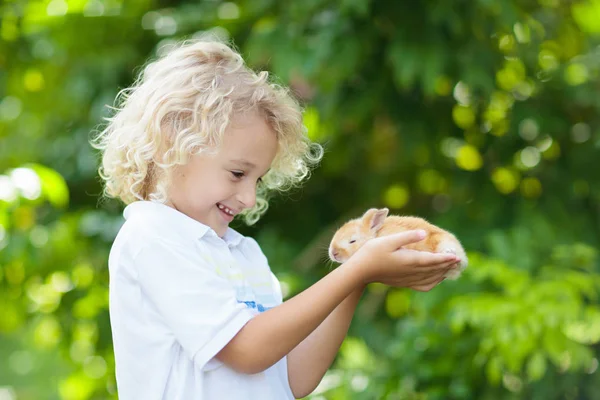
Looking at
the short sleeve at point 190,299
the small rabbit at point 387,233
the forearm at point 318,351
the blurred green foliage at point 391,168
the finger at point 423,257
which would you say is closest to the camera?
the short sleeve at point 190,299

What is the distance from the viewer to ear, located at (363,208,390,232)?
5.16 ft

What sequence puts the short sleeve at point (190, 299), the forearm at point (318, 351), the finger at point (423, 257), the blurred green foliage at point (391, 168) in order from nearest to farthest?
the short sleeve at point (190, 299) → the finger at point (423, 257) → the forearm at point (318, 351) → the blurred green foliage at point (391, 168)

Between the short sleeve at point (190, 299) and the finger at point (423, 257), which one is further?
the finger at point (423, 257)

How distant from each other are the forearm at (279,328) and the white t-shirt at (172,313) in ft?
0.08

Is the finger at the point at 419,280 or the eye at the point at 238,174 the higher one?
the eye at the point at 238,174

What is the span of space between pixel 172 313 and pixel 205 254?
5.4 inches

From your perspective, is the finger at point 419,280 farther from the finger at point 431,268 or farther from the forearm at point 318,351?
the forearm at point 318,351

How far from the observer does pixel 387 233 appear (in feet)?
5.21

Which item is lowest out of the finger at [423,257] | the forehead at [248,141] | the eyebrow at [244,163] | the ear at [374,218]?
the ear at [374,218]

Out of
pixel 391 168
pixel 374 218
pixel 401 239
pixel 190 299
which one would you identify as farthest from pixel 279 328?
pixel 391 168

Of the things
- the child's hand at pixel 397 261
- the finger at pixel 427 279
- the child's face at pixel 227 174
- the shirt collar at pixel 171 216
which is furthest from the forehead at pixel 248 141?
the finger at pixel 427 279

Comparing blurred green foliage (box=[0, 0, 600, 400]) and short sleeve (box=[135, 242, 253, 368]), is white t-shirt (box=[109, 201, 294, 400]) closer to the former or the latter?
short sleeve (box=[135, 242, 253, 368])

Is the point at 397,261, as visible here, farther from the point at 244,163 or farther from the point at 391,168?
the point at 391,168

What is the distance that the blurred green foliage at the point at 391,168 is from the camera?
270 cm
